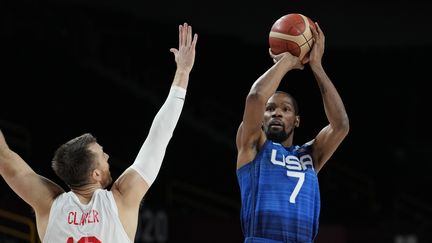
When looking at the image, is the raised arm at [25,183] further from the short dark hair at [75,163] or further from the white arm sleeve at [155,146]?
the white arm sleeve at [155,146]

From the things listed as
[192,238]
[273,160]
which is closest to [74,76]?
[192,238]

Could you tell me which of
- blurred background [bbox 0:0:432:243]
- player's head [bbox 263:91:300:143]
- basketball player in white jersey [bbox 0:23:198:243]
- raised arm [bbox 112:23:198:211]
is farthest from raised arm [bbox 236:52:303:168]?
blurred background [bbox 0:0:432:243]

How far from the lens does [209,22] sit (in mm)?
18000

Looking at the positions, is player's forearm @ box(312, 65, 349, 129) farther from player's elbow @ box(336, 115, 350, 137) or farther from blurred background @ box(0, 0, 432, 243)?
blurred background @ box(0, 0, 432, 243)

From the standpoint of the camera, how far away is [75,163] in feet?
12.7

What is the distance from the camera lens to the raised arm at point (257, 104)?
4.73 metres

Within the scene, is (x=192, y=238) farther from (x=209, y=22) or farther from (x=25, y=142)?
(x=209, y=22)

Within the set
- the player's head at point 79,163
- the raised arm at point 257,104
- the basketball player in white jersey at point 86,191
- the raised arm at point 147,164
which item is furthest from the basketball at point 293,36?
the player's head at point 79,163

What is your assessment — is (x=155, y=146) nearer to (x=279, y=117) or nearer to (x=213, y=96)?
(x=279, y=117)

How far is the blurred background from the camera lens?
12658 millimetres

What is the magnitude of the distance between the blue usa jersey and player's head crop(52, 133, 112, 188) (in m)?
1.24

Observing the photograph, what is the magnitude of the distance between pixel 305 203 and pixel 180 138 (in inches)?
433

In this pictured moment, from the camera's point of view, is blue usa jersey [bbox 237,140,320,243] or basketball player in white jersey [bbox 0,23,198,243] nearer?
basketball player in white jersey [bbox 0,23,198,243]

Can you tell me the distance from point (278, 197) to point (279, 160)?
25cm
